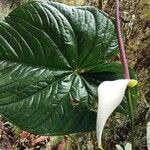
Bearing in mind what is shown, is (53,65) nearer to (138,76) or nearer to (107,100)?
(107,100)

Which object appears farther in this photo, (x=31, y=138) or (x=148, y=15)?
(x=31, y=138)

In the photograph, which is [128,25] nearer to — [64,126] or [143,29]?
[143,29]

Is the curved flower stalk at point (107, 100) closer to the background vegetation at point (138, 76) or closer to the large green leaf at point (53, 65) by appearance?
the large green leaf at point (53, 65)

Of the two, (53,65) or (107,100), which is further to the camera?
(53,65)

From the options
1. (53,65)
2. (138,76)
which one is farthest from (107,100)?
(138,76)

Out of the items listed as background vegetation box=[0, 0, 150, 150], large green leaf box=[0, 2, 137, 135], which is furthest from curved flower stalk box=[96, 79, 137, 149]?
background vegetation box=[0, 0, 150, 150]

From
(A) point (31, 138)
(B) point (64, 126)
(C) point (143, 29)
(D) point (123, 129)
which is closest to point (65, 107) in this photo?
(B) point (64, 126)

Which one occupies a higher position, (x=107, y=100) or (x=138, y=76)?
(x=138, y=76)

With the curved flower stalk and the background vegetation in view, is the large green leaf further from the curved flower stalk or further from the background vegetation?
the background vegetation

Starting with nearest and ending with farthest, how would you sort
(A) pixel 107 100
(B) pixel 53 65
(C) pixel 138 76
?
1. (A) pixel 107 100
2. (B) pixel 53 65
3. (C) pixel 138 76
